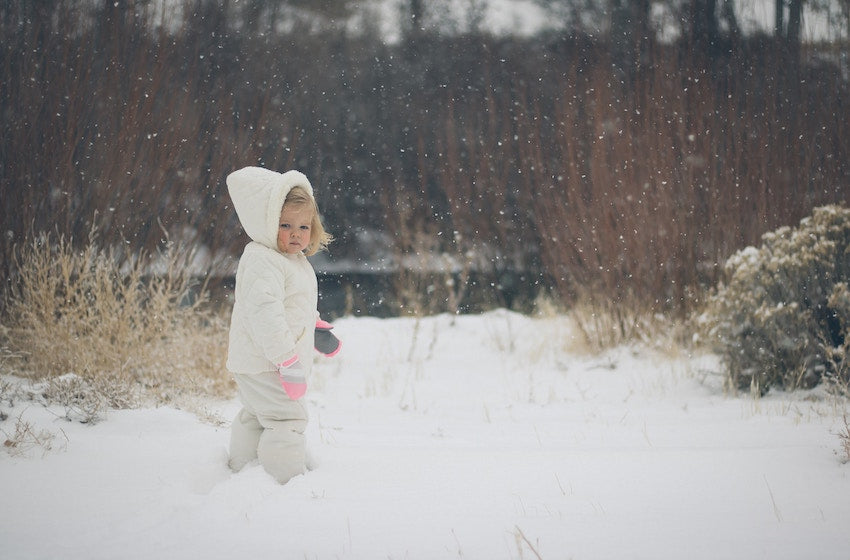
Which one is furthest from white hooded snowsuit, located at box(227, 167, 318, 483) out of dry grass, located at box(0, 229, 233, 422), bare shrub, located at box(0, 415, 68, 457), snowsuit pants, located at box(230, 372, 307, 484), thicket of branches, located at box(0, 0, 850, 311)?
thicket of branches, located at box(0, 0, 850, 311)

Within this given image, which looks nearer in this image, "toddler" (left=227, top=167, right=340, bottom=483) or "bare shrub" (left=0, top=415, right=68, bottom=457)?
"toddler" (left=227, top=167, right=340, bottom=483)

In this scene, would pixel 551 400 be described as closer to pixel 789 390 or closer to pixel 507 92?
pixel 789 390

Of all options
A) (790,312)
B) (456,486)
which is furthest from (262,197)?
(790,312)

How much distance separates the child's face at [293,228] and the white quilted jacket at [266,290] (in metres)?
0.04

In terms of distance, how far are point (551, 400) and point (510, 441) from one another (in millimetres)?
1072

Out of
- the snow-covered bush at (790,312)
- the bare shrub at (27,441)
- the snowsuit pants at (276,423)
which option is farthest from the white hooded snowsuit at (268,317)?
the snow-covered bush at (790,312)

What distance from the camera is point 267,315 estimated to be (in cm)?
234

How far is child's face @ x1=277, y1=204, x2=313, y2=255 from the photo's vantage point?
8.17 ft

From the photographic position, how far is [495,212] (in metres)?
7.96

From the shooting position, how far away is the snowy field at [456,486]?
202 centimetres

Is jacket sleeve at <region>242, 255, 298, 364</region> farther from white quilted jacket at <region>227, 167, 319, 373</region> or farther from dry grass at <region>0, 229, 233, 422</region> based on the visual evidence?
dry grass at <region>0, 229, 233, 422</region>

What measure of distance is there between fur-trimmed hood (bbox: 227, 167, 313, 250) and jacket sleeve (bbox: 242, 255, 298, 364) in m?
0.13

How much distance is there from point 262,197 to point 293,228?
0.16 m

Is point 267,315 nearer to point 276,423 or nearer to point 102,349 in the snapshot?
point 276,423
